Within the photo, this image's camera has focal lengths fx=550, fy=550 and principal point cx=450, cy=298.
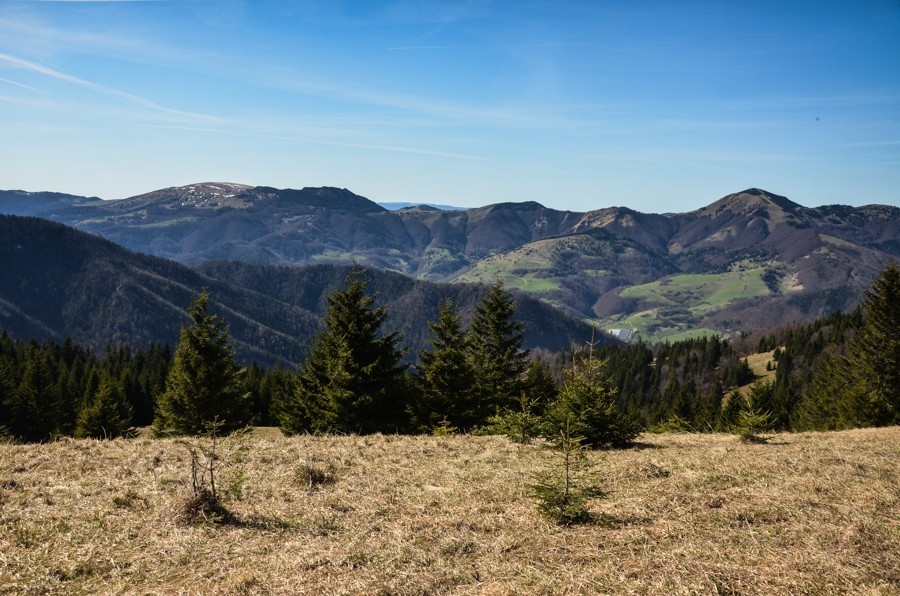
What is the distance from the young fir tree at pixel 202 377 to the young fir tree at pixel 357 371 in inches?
251

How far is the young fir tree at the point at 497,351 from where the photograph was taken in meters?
39.6

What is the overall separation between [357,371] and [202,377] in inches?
454

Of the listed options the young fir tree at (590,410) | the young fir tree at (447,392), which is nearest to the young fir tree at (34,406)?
the young fir tree at (447,392)

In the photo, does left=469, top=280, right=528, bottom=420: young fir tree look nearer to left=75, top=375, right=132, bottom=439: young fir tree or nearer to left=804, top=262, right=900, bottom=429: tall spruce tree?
left=804, top=262, right=900, bottom=429: tall spruce tree

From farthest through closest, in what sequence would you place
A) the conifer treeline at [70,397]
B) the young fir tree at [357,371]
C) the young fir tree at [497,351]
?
the conifer treeline at [70,397]
the young fir tree at [497,351]
the young fir tree at [357,371]

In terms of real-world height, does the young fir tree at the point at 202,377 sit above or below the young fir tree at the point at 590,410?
below

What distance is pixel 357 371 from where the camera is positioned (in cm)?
3303

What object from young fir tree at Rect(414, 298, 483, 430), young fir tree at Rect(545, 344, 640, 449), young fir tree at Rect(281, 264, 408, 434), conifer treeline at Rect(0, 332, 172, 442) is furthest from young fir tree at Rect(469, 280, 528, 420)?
conifer treeline at Rect(0, 332, 172, 442)

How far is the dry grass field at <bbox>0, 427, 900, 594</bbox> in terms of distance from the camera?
8.36 m

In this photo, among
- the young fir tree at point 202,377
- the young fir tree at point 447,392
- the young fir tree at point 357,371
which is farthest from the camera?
the young fir tree at point 202,377

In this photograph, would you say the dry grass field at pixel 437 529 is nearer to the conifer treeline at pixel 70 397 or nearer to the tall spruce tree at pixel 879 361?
the conifer treeline at pixel 70 397

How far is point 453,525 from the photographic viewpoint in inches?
441

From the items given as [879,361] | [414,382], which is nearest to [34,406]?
[414,382]

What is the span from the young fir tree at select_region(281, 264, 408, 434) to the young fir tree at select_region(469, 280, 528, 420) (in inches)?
273
